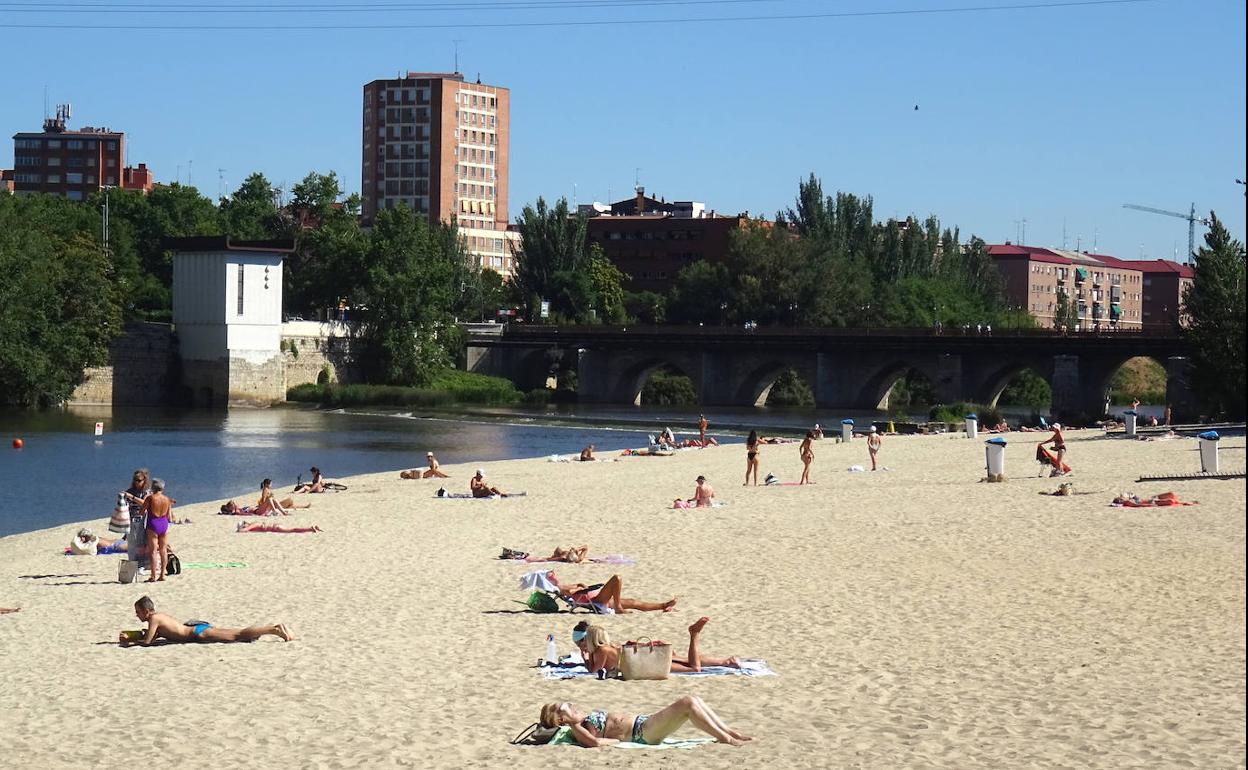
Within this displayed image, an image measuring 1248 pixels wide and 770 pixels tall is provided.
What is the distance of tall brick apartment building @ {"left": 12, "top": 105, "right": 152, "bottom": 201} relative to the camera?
152625 millimetres

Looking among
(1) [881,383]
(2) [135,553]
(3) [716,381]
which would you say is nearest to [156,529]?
(2) [135,553]

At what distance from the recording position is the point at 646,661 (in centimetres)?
1506

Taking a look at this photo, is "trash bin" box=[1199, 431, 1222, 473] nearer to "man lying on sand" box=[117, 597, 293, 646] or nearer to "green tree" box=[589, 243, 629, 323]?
"man lying on sand" box=[117, 597, 293, 646]

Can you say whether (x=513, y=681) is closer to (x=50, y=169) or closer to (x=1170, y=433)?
(x=1170, y=433)

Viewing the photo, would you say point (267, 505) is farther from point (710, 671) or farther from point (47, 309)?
point (47, 309)

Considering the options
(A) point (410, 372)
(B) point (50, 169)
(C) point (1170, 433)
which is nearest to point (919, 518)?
(C) point (1170, 433)

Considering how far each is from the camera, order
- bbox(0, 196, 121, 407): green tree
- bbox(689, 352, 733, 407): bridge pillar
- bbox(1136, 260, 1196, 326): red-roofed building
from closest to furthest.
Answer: bbox(0, 196, 121, 407): green tree < bbox(689, 352, 733, 407): bridge pillar < bbox(1136, 260, 1196, 326): red-roofed building

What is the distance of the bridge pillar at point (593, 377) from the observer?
3905 inches

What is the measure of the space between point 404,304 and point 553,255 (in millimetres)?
22206

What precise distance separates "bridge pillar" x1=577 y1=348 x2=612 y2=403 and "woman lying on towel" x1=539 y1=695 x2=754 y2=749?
86.0 metres

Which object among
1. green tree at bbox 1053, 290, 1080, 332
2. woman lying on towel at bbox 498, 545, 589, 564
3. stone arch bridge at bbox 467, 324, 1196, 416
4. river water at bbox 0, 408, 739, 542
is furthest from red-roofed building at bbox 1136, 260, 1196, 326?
woman lying on towel at bbox 498, 545, 589, 564

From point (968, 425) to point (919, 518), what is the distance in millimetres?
24574

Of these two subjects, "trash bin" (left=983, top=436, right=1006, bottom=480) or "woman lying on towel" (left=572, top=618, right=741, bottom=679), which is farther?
"trash bin" (left=983, top=436, right=1006, bottom=480)

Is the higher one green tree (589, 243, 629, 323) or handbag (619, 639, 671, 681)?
green tree (589, 243, 629, 323)
